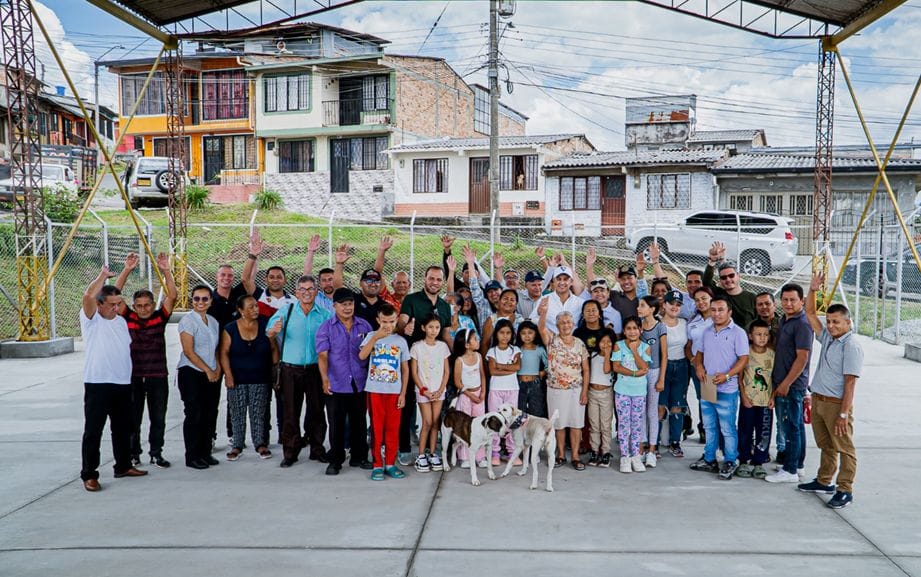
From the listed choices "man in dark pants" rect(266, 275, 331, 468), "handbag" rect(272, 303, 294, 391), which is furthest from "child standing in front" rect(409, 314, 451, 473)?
"handbag" rect(272, 303, 294, 391)

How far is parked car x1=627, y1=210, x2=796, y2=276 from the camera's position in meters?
19.5

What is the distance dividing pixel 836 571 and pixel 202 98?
1428 inches

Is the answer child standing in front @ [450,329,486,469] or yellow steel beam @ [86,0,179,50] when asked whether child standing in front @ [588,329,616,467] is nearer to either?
child standing in front @ [450,329,486,469]

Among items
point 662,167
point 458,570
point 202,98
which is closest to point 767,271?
point 662,167

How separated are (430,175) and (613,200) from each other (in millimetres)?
7808

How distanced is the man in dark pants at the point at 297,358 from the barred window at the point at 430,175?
25.2 metres

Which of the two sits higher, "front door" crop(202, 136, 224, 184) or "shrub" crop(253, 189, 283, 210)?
"front door" crop(202, 136, 224, 184)

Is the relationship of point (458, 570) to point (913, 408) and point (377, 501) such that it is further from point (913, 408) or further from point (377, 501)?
point (913, 408)


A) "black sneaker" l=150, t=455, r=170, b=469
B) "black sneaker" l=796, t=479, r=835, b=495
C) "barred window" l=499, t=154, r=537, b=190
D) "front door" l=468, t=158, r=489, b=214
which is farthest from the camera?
"front door" l=468, t=158, r=489, b=214

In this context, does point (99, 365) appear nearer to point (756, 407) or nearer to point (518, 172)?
point (756, 407)

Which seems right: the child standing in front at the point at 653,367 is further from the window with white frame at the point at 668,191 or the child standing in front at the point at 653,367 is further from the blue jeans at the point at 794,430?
the window with white frame at the point at 668,191

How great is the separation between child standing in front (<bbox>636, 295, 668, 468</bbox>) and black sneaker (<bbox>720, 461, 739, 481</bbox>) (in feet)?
2.00

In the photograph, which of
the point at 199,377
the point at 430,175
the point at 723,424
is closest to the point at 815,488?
the point at 723,424

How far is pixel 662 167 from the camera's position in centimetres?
2778
